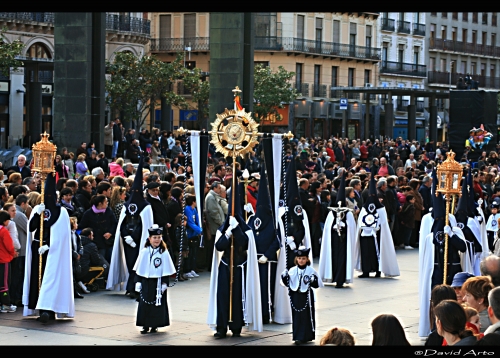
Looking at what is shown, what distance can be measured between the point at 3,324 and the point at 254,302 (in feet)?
9.96

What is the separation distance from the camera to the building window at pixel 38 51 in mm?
42031

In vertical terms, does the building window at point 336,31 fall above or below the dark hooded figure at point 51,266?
above

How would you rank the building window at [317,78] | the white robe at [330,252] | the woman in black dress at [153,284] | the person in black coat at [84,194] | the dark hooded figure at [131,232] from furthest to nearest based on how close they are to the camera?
the building window at [317,78] < the white robe at [330,252] < the person in black coat at [84,194] < the dark hooded figure at [131,232] < the woman in black dress at [153,284]

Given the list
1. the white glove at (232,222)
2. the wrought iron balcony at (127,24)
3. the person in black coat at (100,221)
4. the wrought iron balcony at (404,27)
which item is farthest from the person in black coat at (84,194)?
the wrought iron balcony at (404,27)

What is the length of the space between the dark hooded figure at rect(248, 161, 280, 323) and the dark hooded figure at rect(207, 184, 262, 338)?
0.63m

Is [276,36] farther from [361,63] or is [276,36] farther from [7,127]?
[7,127]

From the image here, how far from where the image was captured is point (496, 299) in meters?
5.72

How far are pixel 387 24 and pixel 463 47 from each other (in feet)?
39.0

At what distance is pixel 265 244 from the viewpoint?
12.2 metres

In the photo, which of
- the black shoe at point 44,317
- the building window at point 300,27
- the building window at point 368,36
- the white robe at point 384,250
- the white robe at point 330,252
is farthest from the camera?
the building window at point 368,36

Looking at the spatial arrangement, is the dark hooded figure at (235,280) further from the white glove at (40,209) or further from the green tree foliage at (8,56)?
the green tree foliage at (8,56)

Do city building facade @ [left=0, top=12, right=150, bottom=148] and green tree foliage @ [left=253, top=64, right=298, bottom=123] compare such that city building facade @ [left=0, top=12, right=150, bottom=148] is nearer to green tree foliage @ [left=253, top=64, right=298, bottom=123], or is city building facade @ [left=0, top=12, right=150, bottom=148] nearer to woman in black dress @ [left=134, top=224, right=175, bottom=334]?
green tree foliage @ [left=253, top=64, right=298, bottom=123]

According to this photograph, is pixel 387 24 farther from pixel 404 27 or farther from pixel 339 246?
pixel 339 246

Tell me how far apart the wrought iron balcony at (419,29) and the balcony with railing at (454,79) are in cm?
293
